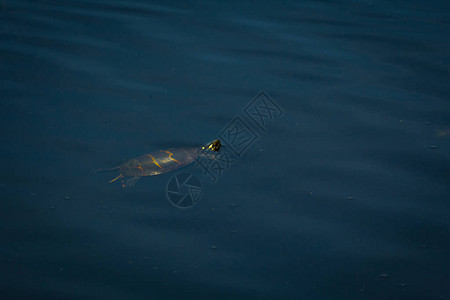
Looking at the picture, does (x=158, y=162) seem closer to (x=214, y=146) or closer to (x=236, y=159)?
(x=214, y=146)

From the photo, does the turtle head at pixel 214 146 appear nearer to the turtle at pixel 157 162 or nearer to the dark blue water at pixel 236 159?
the turtle at pixel 157 162

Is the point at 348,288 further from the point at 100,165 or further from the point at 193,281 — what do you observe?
the point at 100,165

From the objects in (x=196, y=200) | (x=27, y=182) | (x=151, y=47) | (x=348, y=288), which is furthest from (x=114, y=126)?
(x=348, y=288)

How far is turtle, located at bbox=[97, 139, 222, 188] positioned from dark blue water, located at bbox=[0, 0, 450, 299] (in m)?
0.05

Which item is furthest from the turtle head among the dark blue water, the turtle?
the dark blue water

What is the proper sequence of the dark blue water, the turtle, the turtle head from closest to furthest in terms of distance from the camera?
the dark blue water, the turtle, the turtle head

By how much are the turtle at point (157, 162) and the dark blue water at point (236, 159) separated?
5 centimetres

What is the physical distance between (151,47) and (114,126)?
1129 mm

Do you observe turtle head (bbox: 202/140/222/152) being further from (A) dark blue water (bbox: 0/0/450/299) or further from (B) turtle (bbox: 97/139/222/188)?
(A) dark blue water (bbox: 0/0/450/299)

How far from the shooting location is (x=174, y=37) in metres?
3.91

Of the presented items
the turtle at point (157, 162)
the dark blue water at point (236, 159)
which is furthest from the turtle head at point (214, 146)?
the dark blue water at point (236, 159)

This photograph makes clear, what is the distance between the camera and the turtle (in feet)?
8.23

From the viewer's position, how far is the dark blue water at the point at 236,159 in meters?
2.11

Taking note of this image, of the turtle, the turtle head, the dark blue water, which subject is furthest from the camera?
the turtle head
